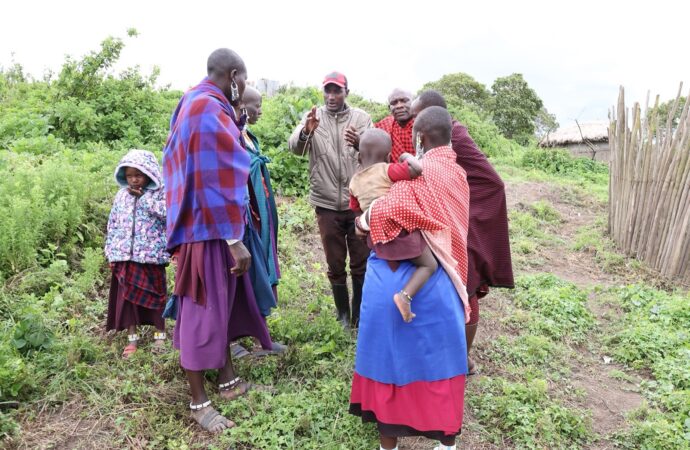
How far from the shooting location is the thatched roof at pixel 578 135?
17.0 m

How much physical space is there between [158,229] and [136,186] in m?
0.34

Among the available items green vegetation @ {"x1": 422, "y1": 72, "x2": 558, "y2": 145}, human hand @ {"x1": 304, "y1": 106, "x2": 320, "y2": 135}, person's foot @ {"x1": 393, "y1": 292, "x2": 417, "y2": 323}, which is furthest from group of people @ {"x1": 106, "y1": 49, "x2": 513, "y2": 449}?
green vegetation @ {"x1": 422, "y1": 72, "x2": 558, "y2": 145}

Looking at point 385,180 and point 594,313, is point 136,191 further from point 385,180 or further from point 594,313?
point 594,313

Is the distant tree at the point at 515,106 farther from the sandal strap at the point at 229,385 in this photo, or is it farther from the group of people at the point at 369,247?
the sandal strap at the point at 229,385

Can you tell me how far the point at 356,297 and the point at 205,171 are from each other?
1.94 m

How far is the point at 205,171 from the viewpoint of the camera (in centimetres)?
258

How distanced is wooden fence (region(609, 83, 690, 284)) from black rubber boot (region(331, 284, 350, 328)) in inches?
162

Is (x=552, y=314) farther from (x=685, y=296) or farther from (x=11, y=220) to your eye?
(x=11, y=220)

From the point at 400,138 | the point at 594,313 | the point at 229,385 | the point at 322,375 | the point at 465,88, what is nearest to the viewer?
the point at 229,385

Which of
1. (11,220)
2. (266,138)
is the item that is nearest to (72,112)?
(266,138)

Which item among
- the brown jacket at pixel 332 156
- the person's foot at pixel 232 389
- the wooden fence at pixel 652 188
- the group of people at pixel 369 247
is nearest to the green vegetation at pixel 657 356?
the wooden fence at pixel 652 188

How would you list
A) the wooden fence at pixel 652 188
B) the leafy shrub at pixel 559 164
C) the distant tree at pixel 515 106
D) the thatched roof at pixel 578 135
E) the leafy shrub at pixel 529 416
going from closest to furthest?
the leafy shrub at pixel 529 416, the wooden fence at pixel 652 188, the leafy shrub at pixel 559 164, the thatched roof at pixel 578 135, the distant tree at pixel 515 106

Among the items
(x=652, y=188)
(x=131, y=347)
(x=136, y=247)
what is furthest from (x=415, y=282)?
(x=652, y=188)

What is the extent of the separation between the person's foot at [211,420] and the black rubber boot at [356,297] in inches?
59.8
